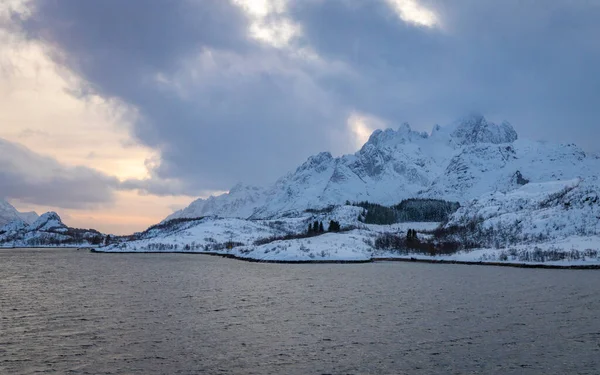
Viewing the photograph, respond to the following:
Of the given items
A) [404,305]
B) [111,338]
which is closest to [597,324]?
[404,305]

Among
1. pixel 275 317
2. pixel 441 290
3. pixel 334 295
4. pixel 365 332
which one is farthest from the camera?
pixel 441 290

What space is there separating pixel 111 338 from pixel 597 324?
39.2m

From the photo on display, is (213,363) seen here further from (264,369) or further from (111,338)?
(111,338)

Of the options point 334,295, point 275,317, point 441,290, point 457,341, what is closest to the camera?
point 457,341

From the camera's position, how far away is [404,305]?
54.7 m

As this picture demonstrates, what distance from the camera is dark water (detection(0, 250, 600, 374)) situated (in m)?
29.5

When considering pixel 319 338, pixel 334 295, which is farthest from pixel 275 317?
pixel 334 295

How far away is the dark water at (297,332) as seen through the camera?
29484 millimetres

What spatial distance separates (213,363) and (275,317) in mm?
16995

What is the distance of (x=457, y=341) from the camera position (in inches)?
1423

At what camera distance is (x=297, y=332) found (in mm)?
39500

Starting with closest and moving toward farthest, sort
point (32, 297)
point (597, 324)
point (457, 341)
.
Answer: point (457, 341), point (597, 324), point (32, 297)

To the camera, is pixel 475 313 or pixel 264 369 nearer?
pixel 264 369

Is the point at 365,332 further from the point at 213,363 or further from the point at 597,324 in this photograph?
the point at 597,324
